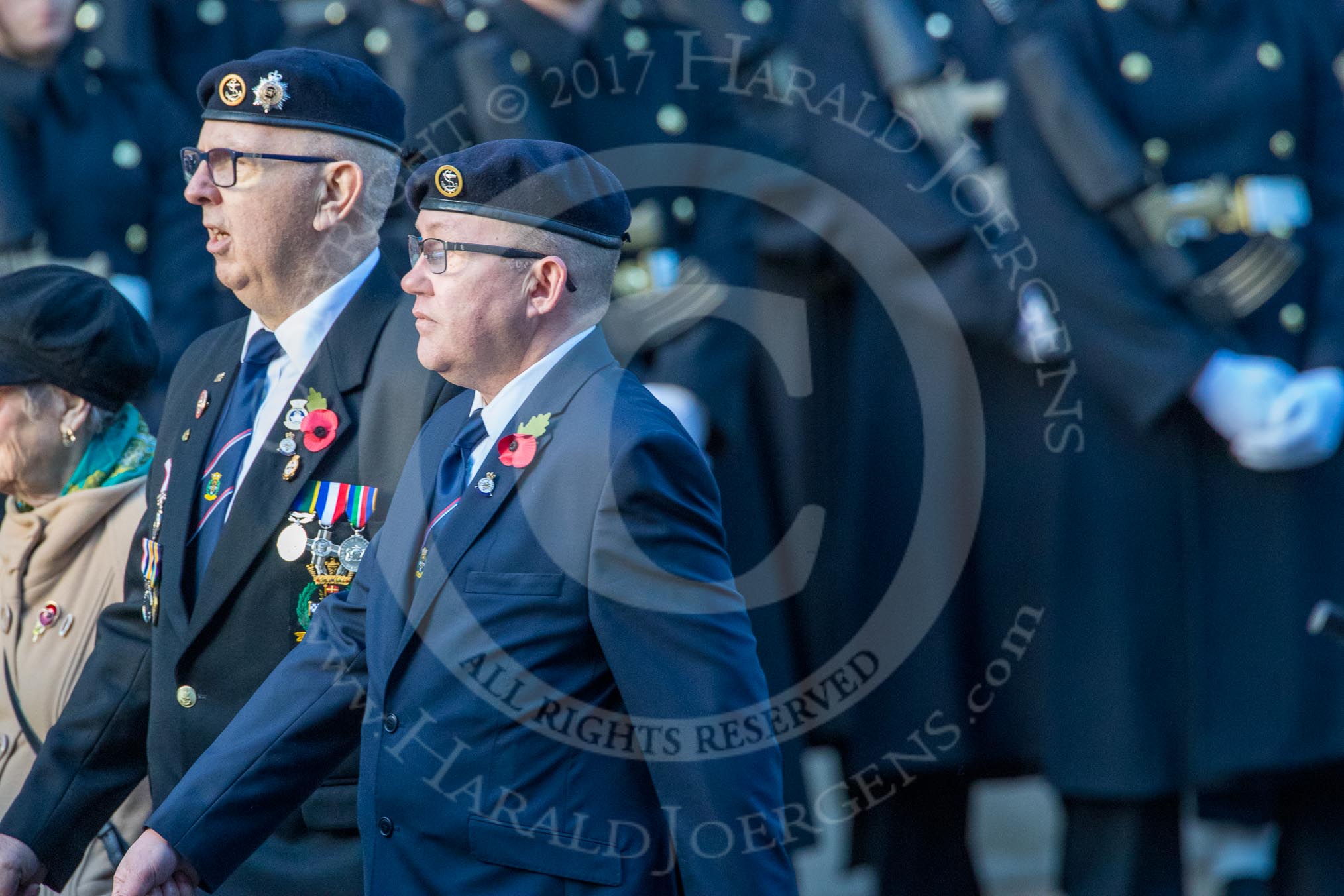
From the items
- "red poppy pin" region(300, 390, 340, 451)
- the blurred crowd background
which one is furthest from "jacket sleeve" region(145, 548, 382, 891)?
the blurred crowd background

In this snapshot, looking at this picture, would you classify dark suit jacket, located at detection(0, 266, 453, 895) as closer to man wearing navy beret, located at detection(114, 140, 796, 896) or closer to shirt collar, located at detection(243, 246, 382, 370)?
shirt collar, located at detection(243, 246, 382, 370)

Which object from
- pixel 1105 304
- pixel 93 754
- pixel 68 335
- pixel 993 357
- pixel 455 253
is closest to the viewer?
pixel 455 253

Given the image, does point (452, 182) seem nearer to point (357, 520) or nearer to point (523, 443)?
point (523, 443)

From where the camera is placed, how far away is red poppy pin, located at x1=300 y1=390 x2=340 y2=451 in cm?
285

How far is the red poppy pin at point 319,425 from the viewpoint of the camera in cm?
285

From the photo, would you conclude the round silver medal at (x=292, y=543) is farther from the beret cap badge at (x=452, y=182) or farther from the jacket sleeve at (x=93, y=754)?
the beret cap badge at (x=452, y=182)

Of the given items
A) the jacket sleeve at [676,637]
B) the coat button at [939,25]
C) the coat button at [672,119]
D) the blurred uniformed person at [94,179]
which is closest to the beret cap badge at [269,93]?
the jacket sleeve at [676,637]

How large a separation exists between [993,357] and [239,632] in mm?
1865

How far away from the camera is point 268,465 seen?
2875 mm

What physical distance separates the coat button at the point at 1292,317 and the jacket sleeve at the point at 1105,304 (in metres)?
0.17

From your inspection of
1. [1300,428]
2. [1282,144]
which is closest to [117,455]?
[1300,428]

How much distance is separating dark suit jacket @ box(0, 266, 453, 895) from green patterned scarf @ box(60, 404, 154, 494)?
356 mm

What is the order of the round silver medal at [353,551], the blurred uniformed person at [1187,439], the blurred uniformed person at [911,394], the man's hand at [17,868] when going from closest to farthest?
the round silver medal at [353,551], the man's hand at [17,868], the blurred uniformed person at [1187,439], the blurred uniformed person at [911,394]

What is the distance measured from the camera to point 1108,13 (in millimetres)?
3840
